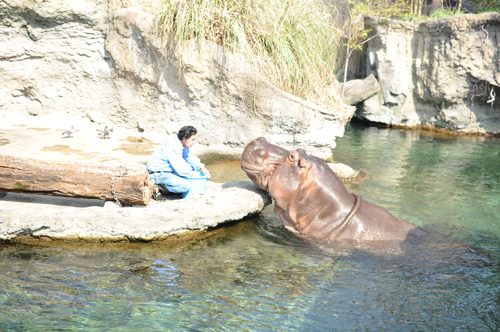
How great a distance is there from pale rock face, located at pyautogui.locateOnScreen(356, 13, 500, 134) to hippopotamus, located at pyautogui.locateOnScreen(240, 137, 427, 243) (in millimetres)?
11509

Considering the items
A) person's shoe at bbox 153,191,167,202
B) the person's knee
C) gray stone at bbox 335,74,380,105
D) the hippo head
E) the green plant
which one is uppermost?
the green plant

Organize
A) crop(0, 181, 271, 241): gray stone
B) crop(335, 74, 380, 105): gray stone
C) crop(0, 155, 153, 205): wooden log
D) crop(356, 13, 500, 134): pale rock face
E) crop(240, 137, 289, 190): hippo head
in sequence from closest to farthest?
crop(0, 181, 271, 241): gray stone < crop(240, 137, 289, 190): hippo head < crop(0, 155, 153, 205): wooden log < crop(356, 13, 500, 134): pale rock face < crop(335, 74, 380, 105): gray stone

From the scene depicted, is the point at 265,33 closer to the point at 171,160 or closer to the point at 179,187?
the point at 171,160

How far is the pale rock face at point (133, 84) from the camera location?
28.4 ft

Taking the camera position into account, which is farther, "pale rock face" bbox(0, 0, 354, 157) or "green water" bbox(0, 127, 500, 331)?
"pale rock face" bbox(0, 0, 354, 157)

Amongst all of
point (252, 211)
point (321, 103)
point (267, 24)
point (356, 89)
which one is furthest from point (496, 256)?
point (356, 89)

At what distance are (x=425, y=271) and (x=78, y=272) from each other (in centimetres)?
313

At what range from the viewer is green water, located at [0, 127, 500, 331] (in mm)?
3547

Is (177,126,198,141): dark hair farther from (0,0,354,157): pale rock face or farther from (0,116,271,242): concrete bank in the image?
(0,0,354,157): pale rock face

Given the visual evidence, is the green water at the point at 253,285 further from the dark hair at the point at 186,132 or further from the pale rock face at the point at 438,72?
the pale rock face at the point at 438,72

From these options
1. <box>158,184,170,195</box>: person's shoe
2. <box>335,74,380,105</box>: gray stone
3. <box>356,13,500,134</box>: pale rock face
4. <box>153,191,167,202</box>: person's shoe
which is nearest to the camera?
<box>153,191,167,202</box>: person's shoe

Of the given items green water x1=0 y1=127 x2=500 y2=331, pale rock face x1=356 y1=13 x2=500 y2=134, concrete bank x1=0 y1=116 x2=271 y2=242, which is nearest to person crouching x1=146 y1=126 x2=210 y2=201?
concrete bank x1=0 y1=116 x2=271 y2=242

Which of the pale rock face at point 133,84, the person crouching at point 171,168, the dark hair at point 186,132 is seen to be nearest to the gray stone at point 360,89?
the pale rock face at point 133,84

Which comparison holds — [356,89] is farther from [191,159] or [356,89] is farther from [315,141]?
[191,159]
